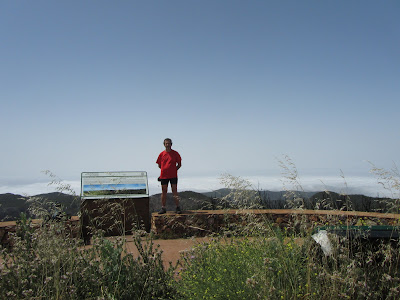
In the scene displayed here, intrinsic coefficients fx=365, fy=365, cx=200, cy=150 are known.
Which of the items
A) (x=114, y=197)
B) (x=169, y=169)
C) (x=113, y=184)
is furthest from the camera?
(x=113, y=184)

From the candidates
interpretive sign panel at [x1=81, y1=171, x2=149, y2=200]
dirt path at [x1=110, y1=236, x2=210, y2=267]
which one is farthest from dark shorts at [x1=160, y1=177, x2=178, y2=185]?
dirt path at [x1=110, y1=236, x2=210, y2=267]

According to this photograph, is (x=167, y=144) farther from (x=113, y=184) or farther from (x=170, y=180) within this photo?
(x=113, y=184)

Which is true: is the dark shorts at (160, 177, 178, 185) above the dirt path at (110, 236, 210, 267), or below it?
above

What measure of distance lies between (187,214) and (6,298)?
18.0 ft

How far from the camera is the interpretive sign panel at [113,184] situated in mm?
9141

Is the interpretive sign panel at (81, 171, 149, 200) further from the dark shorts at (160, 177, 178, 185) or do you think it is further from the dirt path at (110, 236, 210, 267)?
the dirt path at (110, 236, 210, 267)

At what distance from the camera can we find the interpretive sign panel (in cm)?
914

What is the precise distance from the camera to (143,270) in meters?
4.27

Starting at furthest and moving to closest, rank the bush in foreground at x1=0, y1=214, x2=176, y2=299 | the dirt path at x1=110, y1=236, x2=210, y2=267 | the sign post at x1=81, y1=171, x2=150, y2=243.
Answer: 1. the sign post at x1=81, y1=171, x2=150, y2=243
2. the dirt path at x1=110, y1=236, x2=210, y2=267
3. the bush in foreground at x1=0, y1=214, x2=176, y2=299

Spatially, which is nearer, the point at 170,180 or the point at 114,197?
the point at 114,197

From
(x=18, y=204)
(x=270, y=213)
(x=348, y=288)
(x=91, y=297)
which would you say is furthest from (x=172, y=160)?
(x=18, y=204)

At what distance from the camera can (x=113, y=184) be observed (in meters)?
9.27

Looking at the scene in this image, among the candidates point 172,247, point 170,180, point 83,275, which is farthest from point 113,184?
point 83,275

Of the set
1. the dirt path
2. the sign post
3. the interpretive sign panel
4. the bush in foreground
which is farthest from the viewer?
the interpretive sign panel
